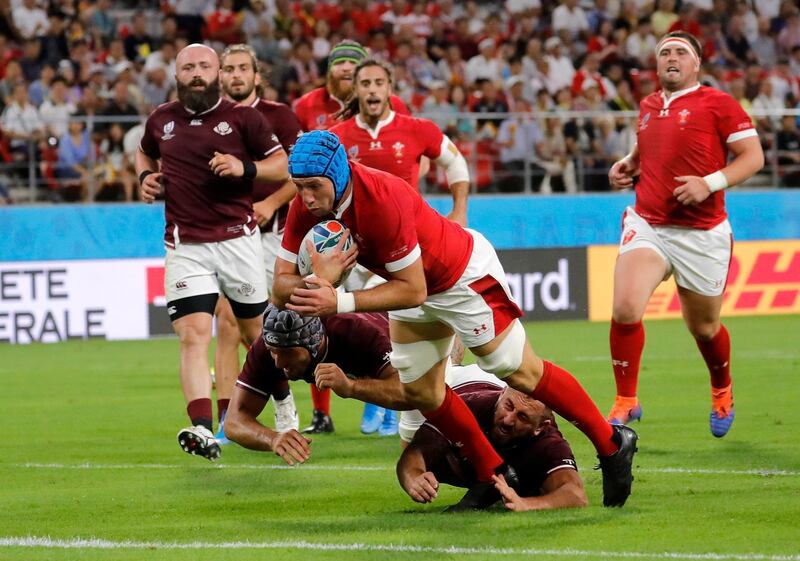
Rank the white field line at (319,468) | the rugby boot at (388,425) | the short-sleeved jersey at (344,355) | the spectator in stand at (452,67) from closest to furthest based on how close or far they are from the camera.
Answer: the short-sleeved jersey at (344,355)
the white field line at (319,468)
the rugby boot at (388,425)
the spectator in stand at (452,67)

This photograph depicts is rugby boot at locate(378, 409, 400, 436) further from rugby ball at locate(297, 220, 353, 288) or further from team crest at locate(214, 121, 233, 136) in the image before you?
rugby ball at locate(297, 220, 353, 288)

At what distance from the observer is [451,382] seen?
752 cm

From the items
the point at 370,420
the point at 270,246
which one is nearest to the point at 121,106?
the point at 270,246

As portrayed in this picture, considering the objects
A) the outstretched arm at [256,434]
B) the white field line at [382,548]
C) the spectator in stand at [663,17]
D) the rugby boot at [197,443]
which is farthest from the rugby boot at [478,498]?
the spectator in stand at [663,17]

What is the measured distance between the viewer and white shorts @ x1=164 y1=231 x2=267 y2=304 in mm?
8742

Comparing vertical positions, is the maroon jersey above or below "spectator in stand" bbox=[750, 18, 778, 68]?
above

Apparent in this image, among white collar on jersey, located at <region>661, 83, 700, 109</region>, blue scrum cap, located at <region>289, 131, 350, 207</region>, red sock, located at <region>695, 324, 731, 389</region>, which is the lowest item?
red sock, located at <region>695, 324, 731, 389</region>

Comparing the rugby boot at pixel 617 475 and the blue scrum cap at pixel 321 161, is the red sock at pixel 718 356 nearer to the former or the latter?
the rugby boot at pixel 617 475

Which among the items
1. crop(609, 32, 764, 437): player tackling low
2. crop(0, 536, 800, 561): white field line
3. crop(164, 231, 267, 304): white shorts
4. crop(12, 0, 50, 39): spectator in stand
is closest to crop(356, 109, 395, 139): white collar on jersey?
crop(164, 231, 267, 304): white shorts

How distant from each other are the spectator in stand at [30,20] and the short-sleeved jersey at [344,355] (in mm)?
14308

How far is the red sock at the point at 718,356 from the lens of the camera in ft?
30.6

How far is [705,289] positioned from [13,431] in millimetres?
4994

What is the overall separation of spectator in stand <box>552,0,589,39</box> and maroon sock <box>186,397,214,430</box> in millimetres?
16335

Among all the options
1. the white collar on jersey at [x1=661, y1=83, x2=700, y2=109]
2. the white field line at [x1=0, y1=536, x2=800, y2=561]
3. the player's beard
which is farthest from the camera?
the white collar on jersey at [x1=661, y1=83, x2=700, y2=109]
